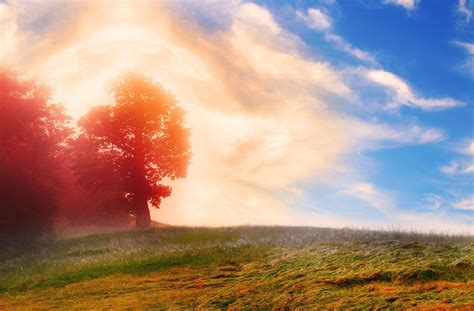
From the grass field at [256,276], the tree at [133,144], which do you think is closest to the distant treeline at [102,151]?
the tree at [133,144]

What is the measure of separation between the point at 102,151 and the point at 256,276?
1092 inches

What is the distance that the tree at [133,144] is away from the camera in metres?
39.4

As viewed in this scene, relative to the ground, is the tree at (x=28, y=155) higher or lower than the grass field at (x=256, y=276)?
higher

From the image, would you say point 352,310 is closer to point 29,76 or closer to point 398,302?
point 398,302

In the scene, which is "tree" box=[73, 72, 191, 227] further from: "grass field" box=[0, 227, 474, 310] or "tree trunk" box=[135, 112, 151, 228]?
"grass field" box=[0, 227, 474, 310]

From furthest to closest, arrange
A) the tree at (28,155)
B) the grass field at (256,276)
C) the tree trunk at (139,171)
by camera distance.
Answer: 1. the tree trunk at (139,171)
2. the tree at (28,155)
3. the grass field at (256,276)

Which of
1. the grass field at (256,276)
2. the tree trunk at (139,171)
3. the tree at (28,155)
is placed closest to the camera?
the grass field at (256,276)

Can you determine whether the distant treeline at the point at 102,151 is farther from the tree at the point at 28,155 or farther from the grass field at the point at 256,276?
the grass field at the point at 256,276

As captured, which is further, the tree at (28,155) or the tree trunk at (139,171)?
the tree trunk at (139,171)

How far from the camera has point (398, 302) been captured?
10.9 meters

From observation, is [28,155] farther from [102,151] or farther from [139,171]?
[139,171]

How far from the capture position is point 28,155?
127 feet

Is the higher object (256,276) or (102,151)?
(102,151)

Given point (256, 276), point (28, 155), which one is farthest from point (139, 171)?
point (256, 276)
